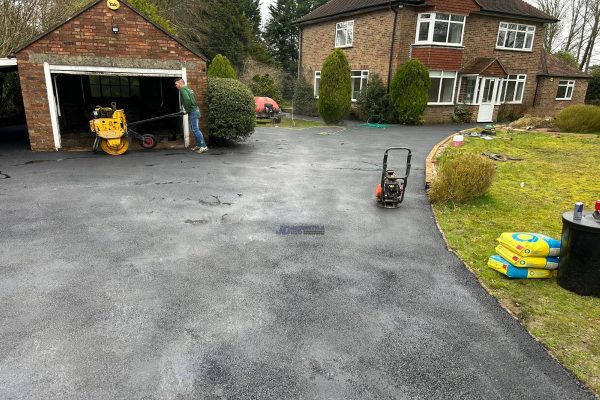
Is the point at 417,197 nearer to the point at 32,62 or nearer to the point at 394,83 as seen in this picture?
the point at 32,62

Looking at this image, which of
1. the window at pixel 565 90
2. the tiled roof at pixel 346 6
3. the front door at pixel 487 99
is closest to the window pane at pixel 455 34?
the tiled roof at pixel 346 6

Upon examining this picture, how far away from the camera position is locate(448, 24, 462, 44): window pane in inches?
846

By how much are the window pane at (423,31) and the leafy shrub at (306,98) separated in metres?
7.79

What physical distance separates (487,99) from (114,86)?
66.4ft

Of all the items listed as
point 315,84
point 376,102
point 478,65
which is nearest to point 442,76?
point 478,65

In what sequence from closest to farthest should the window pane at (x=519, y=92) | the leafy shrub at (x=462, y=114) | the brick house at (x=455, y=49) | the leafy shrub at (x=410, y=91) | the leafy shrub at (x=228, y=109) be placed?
the leafy shrub at (x=228, y=109), the leafy shrub at (x=410, y=91), the brick house at (x=455, y=49), the leafy shrub at (x=462, y=114), the window pane at (x=519, y=92)

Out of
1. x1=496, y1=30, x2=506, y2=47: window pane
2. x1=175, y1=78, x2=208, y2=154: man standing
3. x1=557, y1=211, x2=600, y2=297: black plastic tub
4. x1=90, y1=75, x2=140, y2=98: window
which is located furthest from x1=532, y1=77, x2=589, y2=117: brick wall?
x1=557, y1=211, x2=600, y2=297: black plastic tub

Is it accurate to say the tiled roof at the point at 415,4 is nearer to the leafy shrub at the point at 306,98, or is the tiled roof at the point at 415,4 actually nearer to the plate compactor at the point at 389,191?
the leafy shrub at the point at 306,98

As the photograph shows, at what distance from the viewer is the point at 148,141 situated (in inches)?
484

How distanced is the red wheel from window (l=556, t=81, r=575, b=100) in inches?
1061

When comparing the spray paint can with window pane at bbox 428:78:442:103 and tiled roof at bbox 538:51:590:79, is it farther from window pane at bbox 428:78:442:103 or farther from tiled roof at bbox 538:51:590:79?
tiled roof at bbox 538:51:590:79

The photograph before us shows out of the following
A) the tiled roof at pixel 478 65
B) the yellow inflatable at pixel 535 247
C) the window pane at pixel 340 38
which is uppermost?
the window pane at pixel 340 38

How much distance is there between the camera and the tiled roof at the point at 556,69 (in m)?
26.0

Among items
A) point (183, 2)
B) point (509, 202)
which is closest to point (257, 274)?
point (509, 202)
